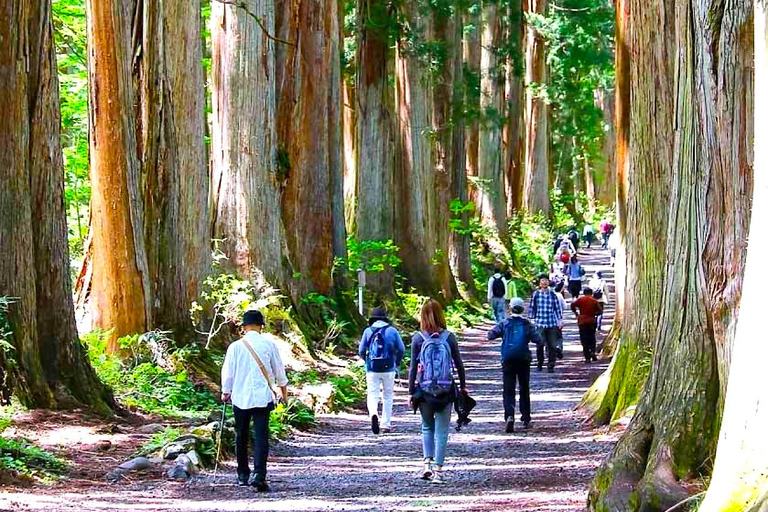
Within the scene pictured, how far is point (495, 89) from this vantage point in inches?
1572

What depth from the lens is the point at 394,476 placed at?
38.7ft

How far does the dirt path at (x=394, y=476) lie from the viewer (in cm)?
996

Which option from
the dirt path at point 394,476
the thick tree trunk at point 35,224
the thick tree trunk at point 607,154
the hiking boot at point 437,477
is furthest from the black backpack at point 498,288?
the thick tree trunk at point 607,154

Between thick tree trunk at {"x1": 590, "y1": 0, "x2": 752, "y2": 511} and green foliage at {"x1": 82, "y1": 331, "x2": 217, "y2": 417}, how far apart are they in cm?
694

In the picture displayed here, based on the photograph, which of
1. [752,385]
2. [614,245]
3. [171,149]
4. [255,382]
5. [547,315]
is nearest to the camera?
[752,385]

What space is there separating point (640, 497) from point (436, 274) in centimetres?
2302

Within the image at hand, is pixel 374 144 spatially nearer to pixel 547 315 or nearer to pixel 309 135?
pixel 309 135

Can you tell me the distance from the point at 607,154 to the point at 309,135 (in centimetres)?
4617

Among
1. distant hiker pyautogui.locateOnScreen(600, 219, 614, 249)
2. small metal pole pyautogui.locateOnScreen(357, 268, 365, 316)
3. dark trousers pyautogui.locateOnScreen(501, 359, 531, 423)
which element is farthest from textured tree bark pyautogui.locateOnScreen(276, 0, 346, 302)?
distant hiker pyautogui.locateOnScreen(600, 219, 614, 249)

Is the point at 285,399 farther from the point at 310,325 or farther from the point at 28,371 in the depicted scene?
the point at 310,325

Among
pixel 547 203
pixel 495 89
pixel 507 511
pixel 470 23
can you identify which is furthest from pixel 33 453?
pixel 547 203

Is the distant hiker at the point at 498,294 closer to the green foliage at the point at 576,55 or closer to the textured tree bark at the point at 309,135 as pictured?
the textured tree bark at the point at 309,135

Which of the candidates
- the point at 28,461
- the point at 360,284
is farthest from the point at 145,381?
the point at 360,284

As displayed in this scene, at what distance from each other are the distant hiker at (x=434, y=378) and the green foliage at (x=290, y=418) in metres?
3.61
